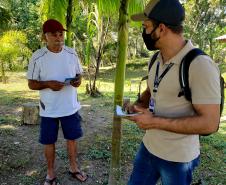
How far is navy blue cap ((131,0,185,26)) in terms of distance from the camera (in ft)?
7.36

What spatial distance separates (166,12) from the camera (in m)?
2.26

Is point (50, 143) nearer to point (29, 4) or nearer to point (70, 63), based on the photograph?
point (70, 63)

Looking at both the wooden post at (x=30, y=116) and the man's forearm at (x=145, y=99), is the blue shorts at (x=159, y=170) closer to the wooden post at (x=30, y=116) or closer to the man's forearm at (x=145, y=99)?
the man's forearm at (x=145, y=99)

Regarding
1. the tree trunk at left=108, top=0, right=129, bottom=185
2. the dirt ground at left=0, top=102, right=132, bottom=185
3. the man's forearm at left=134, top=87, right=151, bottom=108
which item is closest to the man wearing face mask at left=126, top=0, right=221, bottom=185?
the man's forearm at left=134, top=87, right=151, bottom=108

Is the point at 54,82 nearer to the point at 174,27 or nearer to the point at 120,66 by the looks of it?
the point at 120,66

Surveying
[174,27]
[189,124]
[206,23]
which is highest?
[206,23]

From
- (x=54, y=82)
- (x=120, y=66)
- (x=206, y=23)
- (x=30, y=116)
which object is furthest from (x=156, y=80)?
(x=206, y=23)

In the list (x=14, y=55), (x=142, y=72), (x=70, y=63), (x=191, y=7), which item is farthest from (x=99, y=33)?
(x=191, y=7)

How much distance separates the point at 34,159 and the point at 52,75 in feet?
5.06

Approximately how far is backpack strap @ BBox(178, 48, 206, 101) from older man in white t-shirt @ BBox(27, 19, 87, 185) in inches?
79.6

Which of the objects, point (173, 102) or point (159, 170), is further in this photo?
point (159, 170)

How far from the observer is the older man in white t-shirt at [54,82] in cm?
400

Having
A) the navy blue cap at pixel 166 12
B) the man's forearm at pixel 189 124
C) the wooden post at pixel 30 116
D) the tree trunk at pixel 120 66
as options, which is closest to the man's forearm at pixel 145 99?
the man's forearm at pixel 189 124

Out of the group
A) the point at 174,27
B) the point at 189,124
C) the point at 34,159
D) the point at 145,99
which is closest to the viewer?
the point at 189,124
